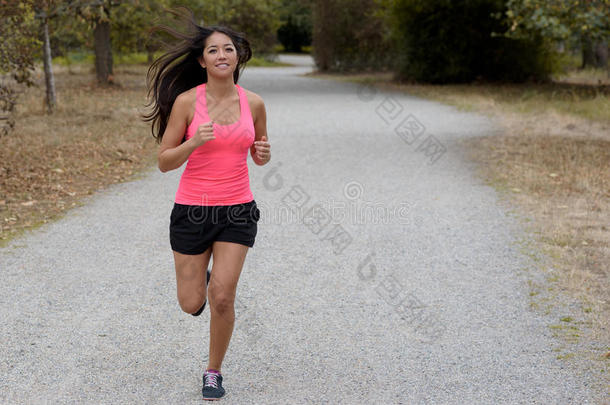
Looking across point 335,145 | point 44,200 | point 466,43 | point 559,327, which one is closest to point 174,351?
point 559,327

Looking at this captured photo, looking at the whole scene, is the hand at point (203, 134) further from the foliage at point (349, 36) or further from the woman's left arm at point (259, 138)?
the foliage at point (349, 36)

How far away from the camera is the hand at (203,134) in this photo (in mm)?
3154

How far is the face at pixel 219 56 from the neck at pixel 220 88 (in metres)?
0.04

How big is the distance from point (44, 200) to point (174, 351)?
460 centimetres

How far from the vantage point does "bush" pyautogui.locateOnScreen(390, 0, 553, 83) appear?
2562cm

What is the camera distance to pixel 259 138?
3691 millimetres

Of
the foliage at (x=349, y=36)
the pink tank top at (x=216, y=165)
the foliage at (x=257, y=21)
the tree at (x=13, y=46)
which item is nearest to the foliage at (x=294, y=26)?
the foliage at (x=257, y=21)

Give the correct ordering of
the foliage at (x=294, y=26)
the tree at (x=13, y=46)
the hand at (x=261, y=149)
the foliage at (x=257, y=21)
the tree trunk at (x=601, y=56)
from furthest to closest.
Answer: the foliage at (x=294, y=26), the foliage at (x=257, y=21), the tree trunk at (x=601, y=56), the tree at (x=13, y=46), the hand at (x=261, y=149)

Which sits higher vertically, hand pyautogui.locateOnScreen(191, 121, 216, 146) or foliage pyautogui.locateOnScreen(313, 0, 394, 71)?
hand pyautogui.locateOnScreen(191, 121, 216, 146)

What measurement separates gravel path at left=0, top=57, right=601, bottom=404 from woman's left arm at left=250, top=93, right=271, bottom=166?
3.93 feet

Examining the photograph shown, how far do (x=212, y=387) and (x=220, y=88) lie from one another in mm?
1490

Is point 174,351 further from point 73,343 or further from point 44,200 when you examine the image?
point 44,200

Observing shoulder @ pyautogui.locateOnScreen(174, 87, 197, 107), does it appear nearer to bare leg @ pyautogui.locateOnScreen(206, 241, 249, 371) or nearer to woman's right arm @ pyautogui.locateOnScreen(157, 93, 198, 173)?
woman's right arm @ pyautogui.locateOnScreen(157, 93, 198, 173)

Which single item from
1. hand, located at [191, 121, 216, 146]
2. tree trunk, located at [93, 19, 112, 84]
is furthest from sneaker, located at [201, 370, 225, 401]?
tree trunk, located at [93, 19, 112, 84]
